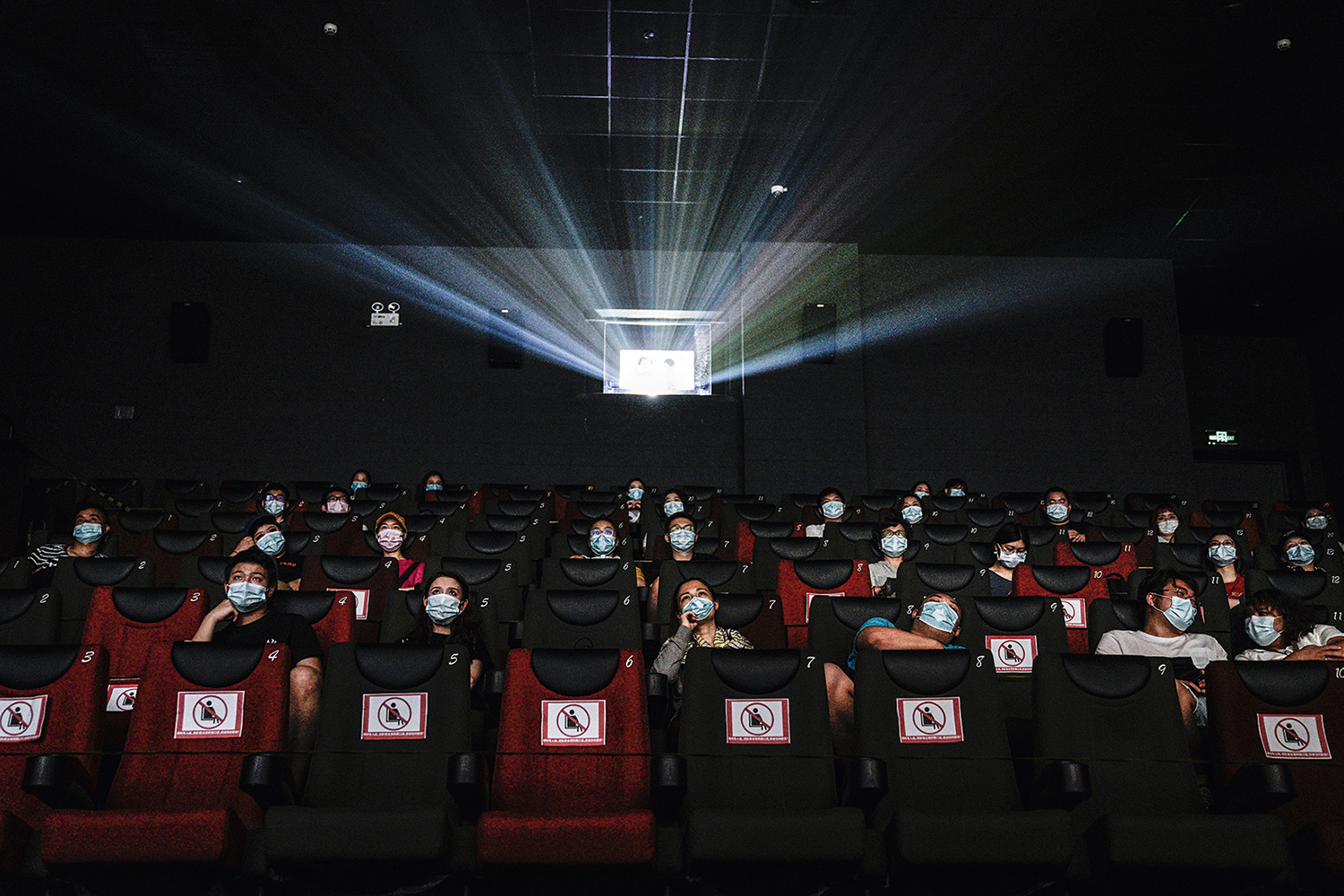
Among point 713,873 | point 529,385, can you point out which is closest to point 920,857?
point 713,873

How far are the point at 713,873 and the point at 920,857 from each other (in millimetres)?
512

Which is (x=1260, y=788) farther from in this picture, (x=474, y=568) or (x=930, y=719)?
(x=474, y=568)

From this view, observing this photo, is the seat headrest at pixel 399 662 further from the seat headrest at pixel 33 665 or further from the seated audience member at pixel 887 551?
the seated audience member at pixel 887 551

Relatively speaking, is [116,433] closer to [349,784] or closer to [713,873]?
[349,784]

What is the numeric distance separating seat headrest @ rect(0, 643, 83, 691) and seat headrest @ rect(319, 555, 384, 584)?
155 cm

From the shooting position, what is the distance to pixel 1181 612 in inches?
151

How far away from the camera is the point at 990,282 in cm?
1084

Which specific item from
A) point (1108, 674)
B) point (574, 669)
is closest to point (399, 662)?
point (574, 669)

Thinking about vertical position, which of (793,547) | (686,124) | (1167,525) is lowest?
(793,547)

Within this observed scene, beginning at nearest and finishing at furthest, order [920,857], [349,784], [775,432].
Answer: [920,857]
[349,784]
[775,432]

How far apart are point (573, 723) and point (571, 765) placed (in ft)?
0.42

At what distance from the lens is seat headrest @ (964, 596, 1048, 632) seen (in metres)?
3.90

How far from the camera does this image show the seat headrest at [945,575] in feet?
14.6

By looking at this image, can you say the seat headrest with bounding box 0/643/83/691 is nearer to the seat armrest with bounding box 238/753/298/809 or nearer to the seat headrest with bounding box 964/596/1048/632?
the seat armrest with bounding box 238/753/298/809
